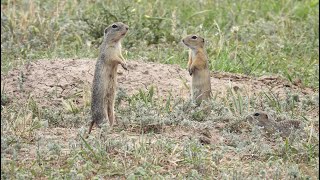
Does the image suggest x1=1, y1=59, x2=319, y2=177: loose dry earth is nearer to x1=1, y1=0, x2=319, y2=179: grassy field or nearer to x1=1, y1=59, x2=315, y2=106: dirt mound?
x1=1, y1=59, x2=315, y2=106: dirt mound

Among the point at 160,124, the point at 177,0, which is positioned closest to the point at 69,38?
the point at 177,0

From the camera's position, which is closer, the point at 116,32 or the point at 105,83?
the point at 105,83

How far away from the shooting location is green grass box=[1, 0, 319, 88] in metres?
10.7

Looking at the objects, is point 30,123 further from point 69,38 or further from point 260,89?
point 69,38

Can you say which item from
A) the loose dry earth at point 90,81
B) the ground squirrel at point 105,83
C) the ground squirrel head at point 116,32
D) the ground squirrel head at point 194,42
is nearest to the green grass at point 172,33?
the loose dry earth at point 90,81

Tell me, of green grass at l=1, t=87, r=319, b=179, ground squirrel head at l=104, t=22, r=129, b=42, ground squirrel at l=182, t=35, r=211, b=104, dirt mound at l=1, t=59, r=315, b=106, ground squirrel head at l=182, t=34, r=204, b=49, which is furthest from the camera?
ground squirrel head at l=182, t=34, r=204, b=49

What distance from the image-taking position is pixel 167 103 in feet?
26.8

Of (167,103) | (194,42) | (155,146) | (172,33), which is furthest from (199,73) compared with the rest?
(172,33)

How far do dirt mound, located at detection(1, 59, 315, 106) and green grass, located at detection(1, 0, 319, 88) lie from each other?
45 centimetres

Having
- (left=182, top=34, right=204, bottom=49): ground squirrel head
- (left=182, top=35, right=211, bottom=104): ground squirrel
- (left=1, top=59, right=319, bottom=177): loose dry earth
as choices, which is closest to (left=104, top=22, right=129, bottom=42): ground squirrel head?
(left=1, top=59, right=319, bottom=177): loose dry earth

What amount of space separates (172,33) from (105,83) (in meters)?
3.87

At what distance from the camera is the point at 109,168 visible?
650 cm

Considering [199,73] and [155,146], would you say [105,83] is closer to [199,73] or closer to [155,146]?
[155,146]

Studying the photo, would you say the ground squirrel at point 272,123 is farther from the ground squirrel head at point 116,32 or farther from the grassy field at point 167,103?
the ground squirrel head at point 116,32
